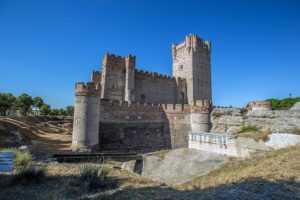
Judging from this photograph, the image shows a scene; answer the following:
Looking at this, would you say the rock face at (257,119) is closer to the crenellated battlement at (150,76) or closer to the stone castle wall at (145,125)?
the stone castle wall at (145,125)

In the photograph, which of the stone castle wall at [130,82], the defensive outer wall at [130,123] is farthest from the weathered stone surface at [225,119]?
the stone castle wall at [130,82]

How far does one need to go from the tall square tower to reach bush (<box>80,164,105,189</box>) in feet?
85.0

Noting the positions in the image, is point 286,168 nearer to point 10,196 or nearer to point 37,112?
point 10,196

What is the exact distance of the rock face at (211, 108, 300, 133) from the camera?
34.2 ft

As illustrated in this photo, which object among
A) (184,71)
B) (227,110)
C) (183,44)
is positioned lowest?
(227,110)

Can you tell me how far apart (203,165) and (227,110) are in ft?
36.3

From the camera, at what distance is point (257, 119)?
1454 cm

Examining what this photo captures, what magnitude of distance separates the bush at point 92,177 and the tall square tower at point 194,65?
2590 cm

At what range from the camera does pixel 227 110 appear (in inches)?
803

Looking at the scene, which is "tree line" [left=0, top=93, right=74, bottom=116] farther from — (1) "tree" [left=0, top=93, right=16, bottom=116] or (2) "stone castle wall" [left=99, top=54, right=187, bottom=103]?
(2) "stone castle wall" [left=99, top=54, right=187, bottom=103]

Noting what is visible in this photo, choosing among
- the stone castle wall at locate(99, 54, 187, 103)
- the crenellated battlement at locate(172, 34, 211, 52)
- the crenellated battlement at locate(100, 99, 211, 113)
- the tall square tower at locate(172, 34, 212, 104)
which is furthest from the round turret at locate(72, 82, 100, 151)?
the crenellated battlement at locate(172, 34, 211, 52)

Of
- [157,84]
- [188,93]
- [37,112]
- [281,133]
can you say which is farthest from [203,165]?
[37,112]

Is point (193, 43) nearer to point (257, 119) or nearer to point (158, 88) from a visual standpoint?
point (158, 88)

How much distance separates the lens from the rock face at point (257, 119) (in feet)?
34.2
